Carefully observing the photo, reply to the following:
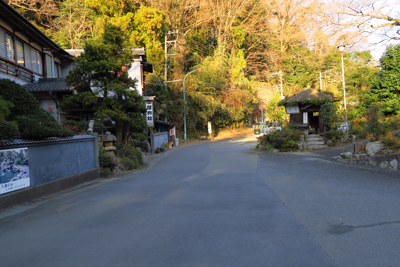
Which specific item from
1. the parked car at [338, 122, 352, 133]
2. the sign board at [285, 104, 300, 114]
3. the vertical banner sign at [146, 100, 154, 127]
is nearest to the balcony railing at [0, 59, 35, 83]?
the vertical banner sign at [146, 100, 154, 127]

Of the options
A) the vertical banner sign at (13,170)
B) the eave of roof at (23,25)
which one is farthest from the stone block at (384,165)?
the eave of roof at (23,25)

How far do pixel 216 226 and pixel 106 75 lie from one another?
1164 cm

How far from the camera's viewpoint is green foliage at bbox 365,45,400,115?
1606 cm

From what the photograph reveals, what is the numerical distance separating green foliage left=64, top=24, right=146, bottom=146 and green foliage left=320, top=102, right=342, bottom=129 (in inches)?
500

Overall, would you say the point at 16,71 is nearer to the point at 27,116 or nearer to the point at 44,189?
the point at 27,116

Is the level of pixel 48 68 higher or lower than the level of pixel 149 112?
higher

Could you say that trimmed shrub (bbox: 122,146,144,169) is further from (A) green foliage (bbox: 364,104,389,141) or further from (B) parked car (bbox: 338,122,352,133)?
(B) parked car (bbox: 338,122,352,133)

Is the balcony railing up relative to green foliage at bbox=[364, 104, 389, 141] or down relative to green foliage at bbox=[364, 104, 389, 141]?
up

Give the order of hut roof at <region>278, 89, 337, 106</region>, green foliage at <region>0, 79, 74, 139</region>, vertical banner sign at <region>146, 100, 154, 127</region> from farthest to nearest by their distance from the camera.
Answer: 1. vertical banner sign at <region>146, 100, 154, 127</region>
2. hut roof at <region>278, 89, 337, 106</region>
3. green foliage at <region>0, 79, 74, 139</region>

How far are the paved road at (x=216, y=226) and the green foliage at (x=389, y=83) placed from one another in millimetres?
8279

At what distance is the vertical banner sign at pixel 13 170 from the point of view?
7543 mm

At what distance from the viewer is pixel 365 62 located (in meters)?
32.4

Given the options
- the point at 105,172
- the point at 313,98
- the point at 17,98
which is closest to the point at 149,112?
the point at 105,172

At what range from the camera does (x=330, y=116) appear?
20.0 meters
